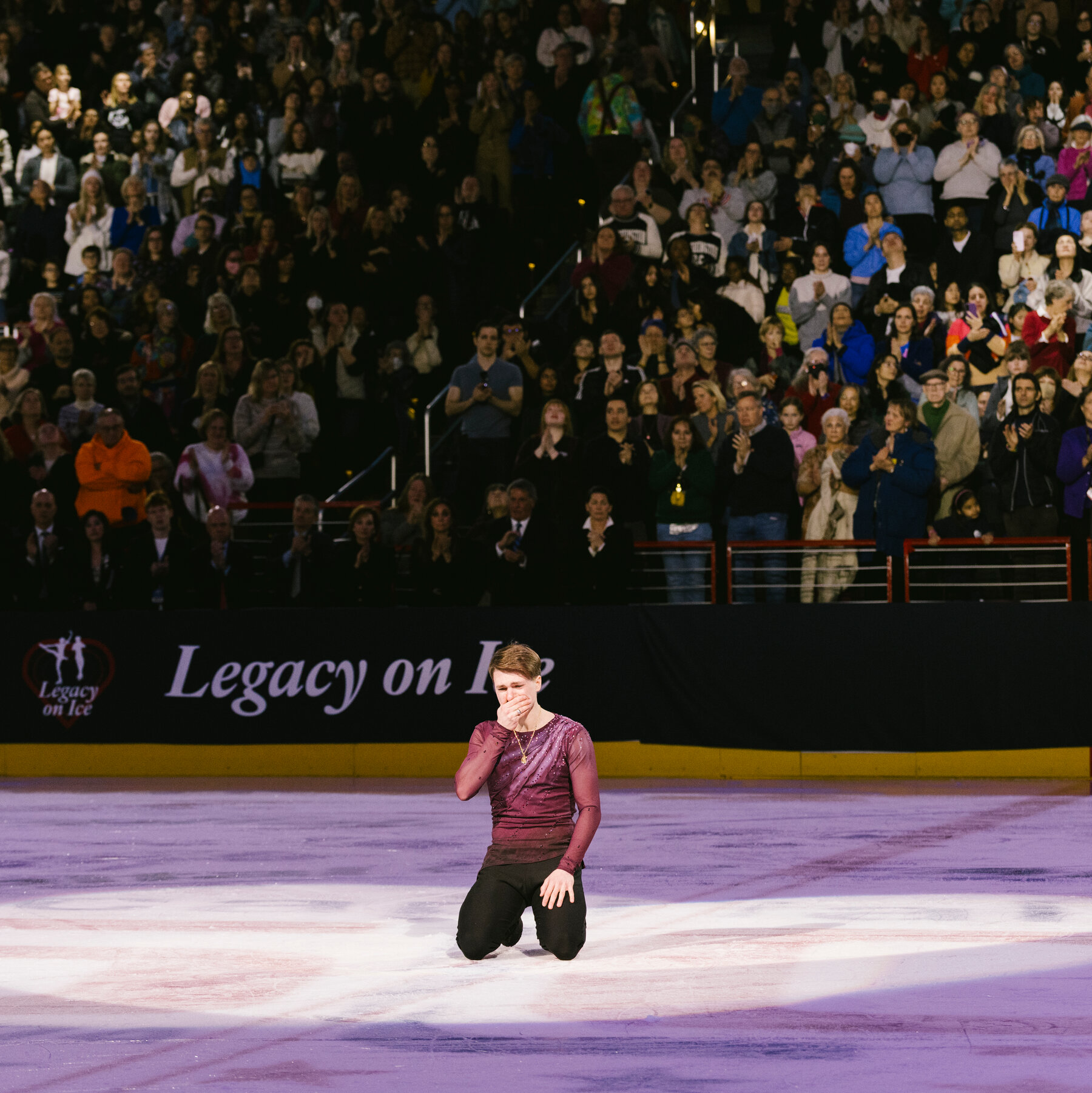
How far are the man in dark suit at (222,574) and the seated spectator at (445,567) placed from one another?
5.20 feet

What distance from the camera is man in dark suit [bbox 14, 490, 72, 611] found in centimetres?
1642

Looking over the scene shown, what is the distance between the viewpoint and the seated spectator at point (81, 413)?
17156mm

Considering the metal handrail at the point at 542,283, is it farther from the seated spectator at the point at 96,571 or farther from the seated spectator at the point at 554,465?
the seated spectator at the point at 96,571

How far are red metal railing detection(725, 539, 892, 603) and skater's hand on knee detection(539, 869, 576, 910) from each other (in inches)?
335

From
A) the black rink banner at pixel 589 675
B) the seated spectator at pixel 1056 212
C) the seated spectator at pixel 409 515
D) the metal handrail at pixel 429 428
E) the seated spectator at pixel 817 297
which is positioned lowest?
the black rink banner at pixel 589 675

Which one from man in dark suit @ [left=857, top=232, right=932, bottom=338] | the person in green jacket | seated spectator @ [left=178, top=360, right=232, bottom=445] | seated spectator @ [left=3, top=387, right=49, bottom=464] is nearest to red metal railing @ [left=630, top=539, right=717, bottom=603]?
the person in green jacket

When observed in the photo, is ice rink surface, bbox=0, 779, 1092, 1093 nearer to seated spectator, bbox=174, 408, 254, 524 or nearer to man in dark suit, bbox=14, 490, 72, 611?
man in dark suit, bbox=14, 490, 72, 611

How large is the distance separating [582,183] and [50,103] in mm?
7218

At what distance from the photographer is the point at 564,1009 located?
20.4 feet

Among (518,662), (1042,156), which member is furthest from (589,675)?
(518,662)

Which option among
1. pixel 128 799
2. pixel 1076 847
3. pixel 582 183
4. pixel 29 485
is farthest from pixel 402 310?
pixel 1076 847

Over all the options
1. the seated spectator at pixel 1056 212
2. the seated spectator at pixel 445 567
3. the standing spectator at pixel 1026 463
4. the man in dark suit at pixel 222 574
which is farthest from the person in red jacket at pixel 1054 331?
the man in dark suit at pixel 222 574

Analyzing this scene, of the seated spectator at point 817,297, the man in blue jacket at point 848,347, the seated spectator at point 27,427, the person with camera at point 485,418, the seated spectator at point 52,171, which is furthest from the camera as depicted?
the seated spectator at point 52,171

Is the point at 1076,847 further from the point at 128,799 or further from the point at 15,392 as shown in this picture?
the point at 15,392
